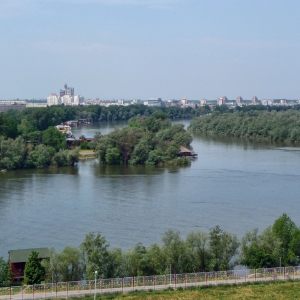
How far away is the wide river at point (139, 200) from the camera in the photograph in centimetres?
862

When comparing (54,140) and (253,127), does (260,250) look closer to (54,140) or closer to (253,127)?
(54,140)

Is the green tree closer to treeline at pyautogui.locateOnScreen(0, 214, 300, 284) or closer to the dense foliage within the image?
the dense foliage

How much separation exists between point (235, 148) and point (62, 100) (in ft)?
177

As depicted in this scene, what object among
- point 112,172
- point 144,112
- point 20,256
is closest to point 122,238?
point 20,256

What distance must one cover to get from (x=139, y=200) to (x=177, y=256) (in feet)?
13.8

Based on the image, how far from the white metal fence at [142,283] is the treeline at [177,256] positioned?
0.86ft

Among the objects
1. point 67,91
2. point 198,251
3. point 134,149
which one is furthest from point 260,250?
point 67,91

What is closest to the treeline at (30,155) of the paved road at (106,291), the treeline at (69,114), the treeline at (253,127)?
the treeline at (69,114)

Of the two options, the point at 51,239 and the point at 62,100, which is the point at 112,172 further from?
the point at 62,100

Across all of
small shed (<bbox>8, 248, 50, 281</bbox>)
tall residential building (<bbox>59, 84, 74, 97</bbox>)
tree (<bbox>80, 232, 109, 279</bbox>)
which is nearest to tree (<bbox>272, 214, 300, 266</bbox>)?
tree (<bbox>80, 232, 109, 279</bbox>)

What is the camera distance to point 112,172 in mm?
14570

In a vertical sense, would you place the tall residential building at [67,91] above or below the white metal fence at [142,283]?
above

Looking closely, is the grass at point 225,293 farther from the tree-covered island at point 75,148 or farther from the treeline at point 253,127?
the treeline at point 253,127

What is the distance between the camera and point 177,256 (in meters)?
6.68
